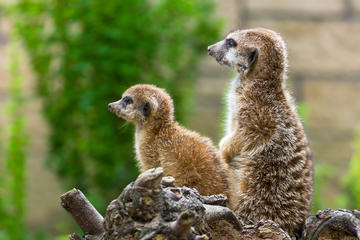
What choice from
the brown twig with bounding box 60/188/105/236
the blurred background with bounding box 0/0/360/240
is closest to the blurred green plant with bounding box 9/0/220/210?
the blurred background with bounding box 0/0/360/240

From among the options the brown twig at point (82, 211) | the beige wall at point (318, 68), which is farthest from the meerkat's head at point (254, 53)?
the beige wall at point (318, 68)

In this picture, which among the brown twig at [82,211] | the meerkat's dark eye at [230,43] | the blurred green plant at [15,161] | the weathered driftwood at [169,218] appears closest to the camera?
the weathered driftwood at [169,218]

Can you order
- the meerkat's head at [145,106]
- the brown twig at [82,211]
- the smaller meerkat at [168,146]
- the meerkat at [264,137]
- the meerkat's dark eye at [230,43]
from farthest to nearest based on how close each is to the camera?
the meerkat's head at [145,106] < the meerkat's dark eye at [230,43] < the smaller meerkat at [168,146] < the meerkat at [264,137] < the brown twig at [82,211]

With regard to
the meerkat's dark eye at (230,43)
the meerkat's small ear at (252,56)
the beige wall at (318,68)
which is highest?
the meerkat's dark eye at (230,43)

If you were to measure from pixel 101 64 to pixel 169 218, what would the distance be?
3.23 meters

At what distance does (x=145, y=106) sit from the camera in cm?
309

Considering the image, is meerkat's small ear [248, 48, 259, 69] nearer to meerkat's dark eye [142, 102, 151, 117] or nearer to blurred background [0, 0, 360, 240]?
meerkat's dark eye [142, 102, 151, 117]

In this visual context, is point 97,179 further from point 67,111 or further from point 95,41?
point 95,41

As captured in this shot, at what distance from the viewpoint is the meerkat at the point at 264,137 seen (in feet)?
8.42

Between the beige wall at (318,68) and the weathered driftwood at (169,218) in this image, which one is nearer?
the weathered driftwood at (169,218)

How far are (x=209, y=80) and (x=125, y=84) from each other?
5.51ft

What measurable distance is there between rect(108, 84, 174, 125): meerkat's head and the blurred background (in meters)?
1.76

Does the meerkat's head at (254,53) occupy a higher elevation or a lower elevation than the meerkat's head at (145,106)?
higher

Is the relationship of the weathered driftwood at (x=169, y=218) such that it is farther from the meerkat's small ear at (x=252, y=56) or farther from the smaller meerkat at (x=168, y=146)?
the meerkat's small ear at (x=252, y=56)
